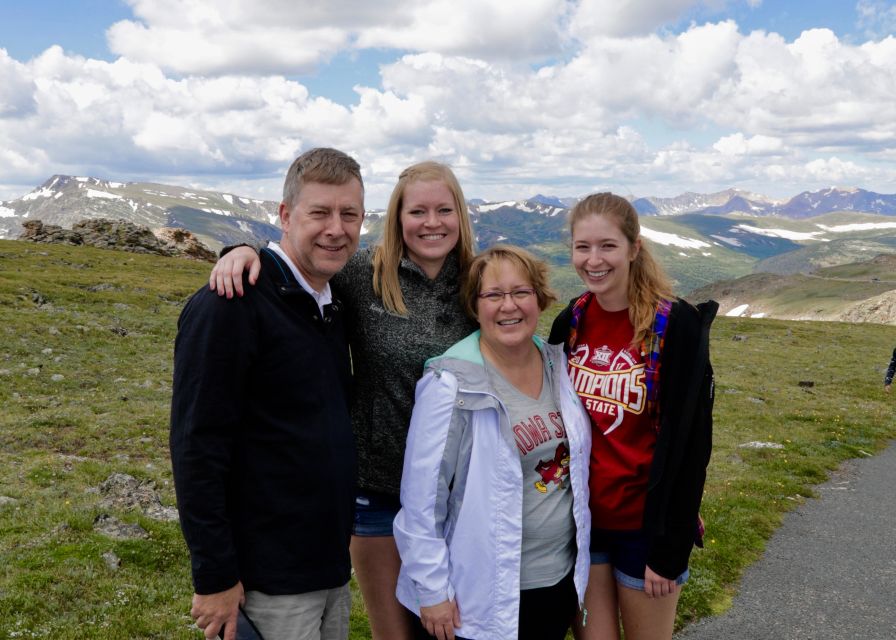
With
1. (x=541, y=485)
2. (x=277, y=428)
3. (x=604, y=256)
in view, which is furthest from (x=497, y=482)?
(x=604, y=256)

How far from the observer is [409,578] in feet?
16.5

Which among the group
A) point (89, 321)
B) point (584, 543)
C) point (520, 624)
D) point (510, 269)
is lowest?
point (89, 321)

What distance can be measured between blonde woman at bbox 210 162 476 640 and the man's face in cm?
83

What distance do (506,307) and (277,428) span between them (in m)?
2.01

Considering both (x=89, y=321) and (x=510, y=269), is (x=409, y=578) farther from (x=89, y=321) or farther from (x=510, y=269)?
(x=89, y=321)

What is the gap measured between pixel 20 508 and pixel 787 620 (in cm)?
1373

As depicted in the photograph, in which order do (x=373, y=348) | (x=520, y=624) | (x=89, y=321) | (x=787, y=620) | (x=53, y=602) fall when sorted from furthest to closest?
(x=89, y=321) → (x=787, y=620) → (x=53, y=602) → (x=373, y=348) → (x=520, y=624)

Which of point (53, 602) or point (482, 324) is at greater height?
point (482, 324)

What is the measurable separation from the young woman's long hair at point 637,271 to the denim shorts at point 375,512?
2590mm

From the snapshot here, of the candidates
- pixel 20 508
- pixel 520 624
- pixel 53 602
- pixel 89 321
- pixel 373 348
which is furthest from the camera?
pixel 89 321

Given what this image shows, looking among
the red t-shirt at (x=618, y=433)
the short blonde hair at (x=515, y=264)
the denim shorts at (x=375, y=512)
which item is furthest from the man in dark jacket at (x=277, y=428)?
the red t-shirt at (x=618, y=433)

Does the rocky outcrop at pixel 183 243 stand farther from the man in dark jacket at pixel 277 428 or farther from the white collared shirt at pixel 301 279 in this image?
the man in dark jacket at pixel 277 428

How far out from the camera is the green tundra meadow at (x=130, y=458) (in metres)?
8.91

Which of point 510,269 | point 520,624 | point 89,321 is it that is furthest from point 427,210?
point 89,321
